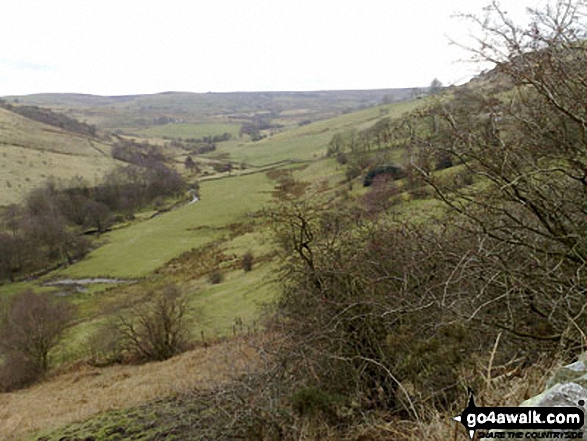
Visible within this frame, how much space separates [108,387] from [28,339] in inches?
308

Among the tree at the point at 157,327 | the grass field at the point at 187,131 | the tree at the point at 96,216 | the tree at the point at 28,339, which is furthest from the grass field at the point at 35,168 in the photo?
the grass field at the point at 187,131

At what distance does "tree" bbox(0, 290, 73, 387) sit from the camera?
20.6m

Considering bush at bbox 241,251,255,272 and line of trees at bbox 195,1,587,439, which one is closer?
line of trees at bbox 195,1,587,439

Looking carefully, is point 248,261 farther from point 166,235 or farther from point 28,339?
point 166,235

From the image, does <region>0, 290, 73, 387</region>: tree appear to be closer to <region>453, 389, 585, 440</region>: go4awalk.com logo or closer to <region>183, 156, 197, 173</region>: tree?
<region>453, 389, 585, 440</region>: go4awalk.com logo

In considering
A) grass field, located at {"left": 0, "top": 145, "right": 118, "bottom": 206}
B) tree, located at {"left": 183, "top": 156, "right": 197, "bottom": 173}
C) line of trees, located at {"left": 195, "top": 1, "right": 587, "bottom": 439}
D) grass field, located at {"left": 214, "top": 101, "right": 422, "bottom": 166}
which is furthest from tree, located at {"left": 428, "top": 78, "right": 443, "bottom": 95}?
tree, located at {"left": 183, "top": 156, "right": 197, "bottom": 173}

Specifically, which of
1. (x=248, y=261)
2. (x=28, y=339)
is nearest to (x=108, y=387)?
(x=28, y=339)

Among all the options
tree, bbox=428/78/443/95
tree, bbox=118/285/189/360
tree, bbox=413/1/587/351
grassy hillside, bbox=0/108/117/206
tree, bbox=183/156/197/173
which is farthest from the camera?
tree, bbox=183/156/197/173

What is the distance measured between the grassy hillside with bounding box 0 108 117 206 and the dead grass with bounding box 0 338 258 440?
165ft

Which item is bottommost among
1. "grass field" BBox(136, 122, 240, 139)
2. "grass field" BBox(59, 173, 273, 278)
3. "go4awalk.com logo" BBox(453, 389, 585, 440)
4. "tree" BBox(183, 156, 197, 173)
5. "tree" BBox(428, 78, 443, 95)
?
"grass field" BBox(59, 173, 273, 278)

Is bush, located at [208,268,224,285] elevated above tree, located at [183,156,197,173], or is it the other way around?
tree, located at [183,156,197,173]

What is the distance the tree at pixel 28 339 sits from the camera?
810 inches

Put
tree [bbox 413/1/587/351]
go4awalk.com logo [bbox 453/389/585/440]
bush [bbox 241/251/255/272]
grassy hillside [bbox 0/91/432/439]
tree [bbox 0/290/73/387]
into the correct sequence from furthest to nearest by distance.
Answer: bush [bbox 241/251/255/272] < tree [bbox 0/290/73/387] < grassy hillside [bbox 0/91/432/439] < tree [bbox 413/1/587/351] < go4awalk.com logo [bbox 453/389/585/440]

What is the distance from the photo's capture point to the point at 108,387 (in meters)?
16.1
